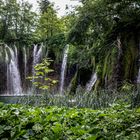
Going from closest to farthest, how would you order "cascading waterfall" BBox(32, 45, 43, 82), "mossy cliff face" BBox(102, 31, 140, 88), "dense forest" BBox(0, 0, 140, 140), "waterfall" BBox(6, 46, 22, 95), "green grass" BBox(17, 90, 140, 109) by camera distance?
"dense forest" BBox(0, 0, 140, 140)
"green grass" BBox(17, 90, 140, 109)
"mossy cliff face" BBox(102, 31, 140, 88)
"waterfall" BBox(6, 46, 22, 95)
"cascading waterfall" BBox(32, 45, 43, 82)

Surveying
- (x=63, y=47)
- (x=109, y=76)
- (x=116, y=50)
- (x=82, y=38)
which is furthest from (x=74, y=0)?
(x=63, y=47)

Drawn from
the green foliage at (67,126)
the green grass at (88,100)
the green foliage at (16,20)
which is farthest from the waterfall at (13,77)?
the green foliage at (67,126)

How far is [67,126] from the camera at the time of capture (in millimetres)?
2527

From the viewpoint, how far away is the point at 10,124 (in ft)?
8.27

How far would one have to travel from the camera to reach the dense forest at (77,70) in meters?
2.46

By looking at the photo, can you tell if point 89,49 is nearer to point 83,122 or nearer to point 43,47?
point 83,122

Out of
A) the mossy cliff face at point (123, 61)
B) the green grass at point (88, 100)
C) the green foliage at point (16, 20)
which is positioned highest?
the green foliage at point (16, 20)

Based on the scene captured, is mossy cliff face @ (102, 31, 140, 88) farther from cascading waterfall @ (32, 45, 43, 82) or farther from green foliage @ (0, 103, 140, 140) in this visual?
cascading waterfall @ (32, 45, 43, 82)

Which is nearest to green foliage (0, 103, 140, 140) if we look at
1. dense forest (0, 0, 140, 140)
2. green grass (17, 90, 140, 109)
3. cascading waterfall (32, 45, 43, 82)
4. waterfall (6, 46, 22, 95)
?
dense forest (0, 0, 140, 140)

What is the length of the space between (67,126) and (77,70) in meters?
10.8

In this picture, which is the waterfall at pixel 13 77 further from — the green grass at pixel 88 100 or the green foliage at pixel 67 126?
the green foliage at pixel 67 126

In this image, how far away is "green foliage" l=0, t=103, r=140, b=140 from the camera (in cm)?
223

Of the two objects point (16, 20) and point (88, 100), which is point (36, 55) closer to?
point (16, 20)

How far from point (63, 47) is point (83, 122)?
1695 cm
